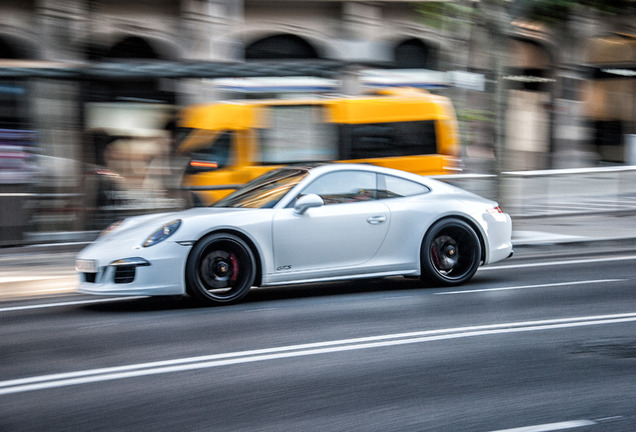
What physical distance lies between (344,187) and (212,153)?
7150 mm

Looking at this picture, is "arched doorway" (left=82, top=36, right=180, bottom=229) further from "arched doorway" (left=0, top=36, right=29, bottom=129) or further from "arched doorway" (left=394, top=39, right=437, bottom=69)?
"arched doorway" (left=394, top=39, right=437, bottom=69)

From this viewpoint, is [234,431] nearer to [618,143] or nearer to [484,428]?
[484,428]

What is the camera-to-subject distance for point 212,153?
15.4m

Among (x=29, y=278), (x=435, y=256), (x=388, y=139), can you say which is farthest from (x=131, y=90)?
(x=435, y=256)

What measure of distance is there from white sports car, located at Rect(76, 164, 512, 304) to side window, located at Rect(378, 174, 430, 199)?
12 millimetres

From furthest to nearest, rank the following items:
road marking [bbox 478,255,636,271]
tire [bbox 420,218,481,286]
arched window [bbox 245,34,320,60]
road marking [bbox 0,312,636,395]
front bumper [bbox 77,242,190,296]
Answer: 1. arched window [bbox 245,34,320,60]
2. road marking [bbox 478,255,636,271]
3. tire [bbox 420,218,481,286]
4. front bumper [bbox 77,242,190,296]
5. road marking [bbox 0,312,636,395]

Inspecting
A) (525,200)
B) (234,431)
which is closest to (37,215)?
(525,200)

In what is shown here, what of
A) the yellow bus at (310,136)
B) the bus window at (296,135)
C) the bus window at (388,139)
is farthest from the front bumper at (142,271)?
the bus window at (388,139)

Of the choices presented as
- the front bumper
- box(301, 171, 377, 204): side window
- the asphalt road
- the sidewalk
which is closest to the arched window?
the sidewalk

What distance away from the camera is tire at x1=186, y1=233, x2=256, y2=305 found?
7.86 meters

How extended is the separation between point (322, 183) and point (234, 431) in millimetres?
4316

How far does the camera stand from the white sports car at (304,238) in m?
7.76

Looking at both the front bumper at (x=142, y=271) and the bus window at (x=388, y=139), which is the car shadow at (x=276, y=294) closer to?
the front bumper at (x=142, y=271)

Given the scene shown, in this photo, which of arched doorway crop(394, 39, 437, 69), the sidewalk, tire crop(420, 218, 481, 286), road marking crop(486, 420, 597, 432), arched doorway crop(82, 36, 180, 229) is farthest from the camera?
arched doorway crop(394, 39, 437, 69)
